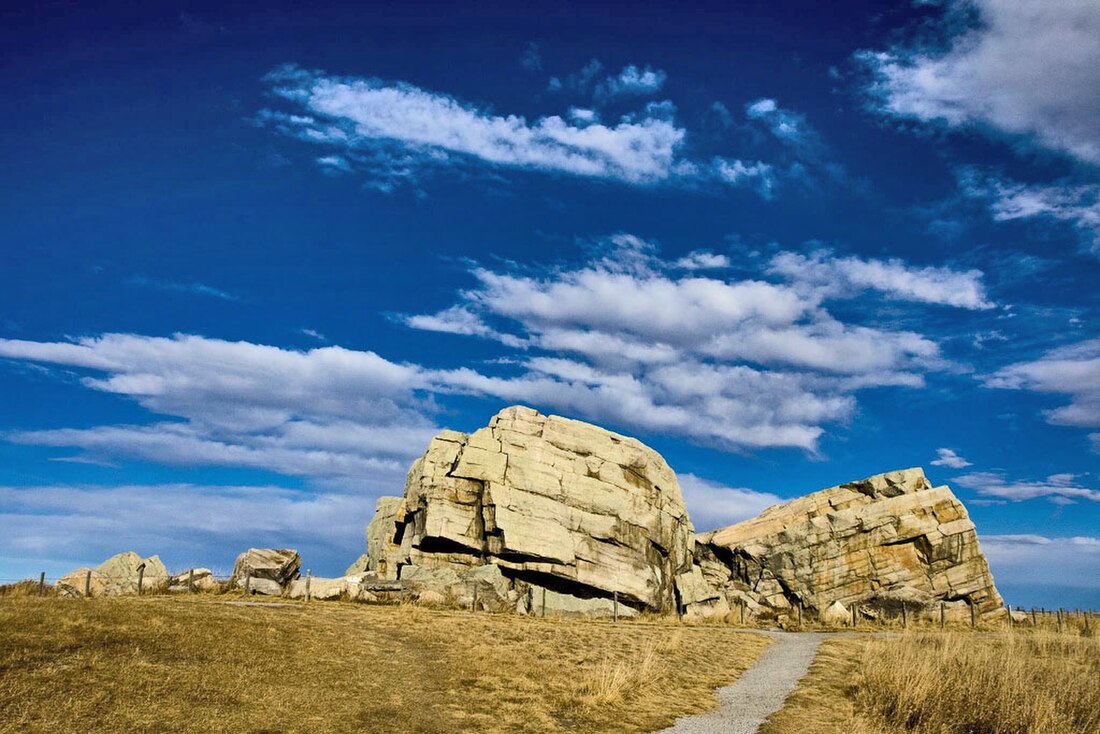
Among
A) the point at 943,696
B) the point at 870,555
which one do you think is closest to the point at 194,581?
the point at 943,696

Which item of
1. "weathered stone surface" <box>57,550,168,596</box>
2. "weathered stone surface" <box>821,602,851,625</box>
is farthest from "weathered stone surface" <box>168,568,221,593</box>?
"weathered stone surface" <box>821,602,851,625</box>

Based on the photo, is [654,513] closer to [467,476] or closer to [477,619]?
[467,476]

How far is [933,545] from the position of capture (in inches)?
2083

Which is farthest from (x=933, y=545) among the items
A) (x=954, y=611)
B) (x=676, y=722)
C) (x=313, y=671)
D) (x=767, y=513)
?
(x=313, y=671)

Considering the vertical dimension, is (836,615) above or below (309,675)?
above

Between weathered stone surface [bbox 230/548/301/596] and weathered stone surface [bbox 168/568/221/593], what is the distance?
1068 mm

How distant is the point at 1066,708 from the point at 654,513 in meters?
35.0

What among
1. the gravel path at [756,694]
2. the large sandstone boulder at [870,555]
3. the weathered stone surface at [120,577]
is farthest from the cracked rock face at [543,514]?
the gravel path at [756,694]

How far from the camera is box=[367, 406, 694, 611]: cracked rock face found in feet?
153

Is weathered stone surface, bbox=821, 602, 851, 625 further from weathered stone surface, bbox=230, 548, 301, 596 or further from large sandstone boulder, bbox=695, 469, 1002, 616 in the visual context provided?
weathered stone surface, bbox=230, 548, 301, 596

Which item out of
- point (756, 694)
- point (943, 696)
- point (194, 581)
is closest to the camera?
point (943, 696)

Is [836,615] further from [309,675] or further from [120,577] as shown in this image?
[120,577]

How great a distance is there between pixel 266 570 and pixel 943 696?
35.7 m

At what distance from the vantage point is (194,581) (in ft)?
134
